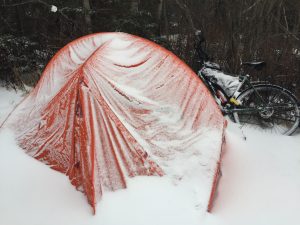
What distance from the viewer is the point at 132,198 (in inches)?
86.6

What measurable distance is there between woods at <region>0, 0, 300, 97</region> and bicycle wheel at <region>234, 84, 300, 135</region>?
718 millimetres

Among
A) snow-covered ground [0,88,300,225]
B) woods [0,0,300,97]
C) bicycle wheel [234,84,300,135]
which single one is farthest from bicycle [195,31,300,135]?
snow-covered ground [0,88,300,225]

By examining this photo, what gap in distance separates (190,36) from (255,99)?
1937 millimetres

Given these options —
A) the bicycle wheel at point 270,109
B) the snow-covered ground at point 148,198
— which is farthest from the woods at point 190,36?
the snow-covered ground at point 148,198

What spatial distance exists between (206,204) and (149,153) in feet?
2.03

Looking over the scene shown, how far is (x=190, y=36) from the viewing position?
5.44m

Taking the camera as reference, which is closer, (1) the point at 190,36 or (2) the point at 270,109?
(2) the point at 270,109

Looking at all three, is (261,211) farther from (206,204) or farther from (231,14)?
(231,14)

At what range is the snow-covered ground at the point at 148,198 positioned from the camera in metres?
2.16

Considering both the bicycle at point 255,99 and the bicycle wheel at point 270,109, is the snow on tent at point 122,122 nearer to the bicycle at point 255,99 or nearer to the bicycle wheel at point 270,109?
the bicycle at point 255,99

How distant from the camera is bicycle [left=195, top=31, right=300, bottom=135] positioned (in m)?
3.96

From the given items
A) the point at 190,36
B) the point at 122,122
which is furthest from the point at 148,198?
the point at 190,36

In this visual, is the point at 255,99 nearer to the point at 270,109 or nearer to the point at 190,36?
the point at 270,109

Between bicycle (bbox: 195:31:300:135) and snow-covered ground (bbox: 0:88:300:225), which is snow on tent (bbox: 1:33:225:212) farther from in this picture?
bicycle (bbox: 195:31:300:135)
